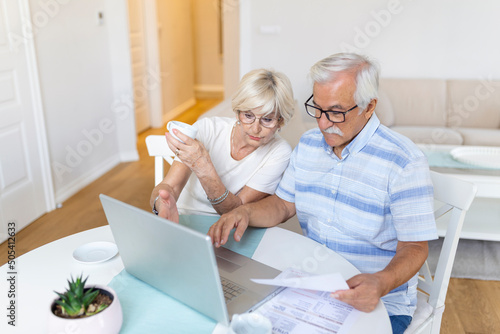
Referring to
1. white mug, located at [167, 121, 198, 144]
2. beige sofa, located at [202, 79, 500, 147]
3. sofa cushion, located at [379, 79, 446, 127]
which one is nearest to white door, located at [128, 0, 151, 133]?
beige sofa, located at [202, 79, 500, 147]

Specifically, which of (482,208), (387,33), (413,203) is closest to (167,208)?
(413,203)

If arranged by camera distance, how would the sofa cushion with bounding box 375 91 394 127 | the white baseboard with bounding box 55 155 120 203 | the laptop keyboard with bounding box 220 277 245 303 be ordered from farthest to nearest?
the sofa cushion with bounding box 375 91 394 127
the white baseboard with bounding box 55 155 120 203
the laptop keyboard with bounding box 220 277 245 303

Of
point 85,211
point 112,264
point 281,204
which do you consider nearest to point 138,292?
point 112,264

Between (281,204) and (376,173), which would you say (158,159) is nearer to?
(281,204)

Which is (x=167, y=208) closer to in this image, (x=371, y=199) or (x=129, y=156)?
(x=371, y=199)

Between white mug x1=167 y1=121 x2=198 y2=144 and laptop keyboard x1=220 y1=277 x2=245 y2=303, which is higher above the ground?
white mug x1=167 y1=121 x2=198 y2=144

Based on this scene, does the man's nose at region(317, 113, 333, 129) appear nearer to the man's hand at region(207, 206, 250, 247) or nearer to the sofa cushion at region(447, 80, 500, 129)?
the man's hand at region(207, 206, 250, 247)

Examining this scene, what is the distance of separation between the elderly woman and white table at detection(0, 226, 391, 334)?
251 millimetres

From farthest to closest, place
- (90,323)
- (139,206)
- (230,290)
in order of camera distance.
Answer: (139,206) < (230,290) < (90,323)

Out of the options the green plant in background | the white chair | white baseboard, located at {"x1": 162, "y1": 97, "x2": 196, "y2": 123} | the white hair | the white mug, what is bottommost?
white baseboard, located at {"x1": 162, "y1": 97, "x2": 196, "y2": 123}

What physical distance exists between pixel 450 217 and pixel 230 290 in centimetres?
72

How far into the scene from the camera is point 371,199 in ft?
4.19

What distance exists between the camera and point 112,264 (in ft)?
3.88

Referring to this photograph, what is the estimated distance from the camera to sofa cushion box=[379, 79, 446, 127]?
13.0 feet
